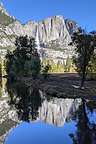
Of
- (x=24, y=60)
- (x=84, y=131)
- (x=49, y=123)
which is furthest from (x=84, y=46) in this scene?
(x=24, y=60)

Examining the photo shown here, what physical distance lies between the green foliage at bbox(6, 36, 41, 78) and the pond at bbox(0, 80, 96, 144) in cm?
7212

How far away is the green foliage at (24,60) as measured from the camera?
147375mm

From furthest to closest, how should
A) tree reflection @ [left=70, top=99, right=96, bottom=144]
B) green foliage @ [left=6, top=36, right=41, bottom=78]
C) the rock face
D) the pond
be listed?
green foliage @ [left=6, top=36, right=41, bottom=78], the rock face, the pond, tree reflection @ [left=70, top=99, right=96, bottom=144]

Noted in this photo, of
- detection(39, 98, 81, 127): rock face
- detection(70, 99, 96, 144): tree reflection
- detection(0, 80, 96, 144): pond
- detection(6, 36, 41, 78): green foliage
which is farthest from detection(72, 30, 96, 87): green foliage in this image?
detection(6, 36, 41, 78): green foliage

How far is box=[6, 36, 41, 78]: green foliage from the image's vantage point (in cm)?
14738

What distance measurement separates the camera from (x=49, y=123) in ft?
175

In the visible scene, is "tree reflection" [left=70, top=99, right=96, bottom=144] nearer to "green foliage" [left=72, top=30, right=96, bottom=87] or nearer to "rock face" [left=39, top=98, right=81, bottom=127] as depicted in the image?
"rock face" [left=39, top=98, right=81, bottom=127]

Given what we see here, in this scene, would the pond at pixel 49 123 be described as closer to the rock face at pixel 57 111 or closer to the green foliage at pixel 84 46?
the rock face at pixel 57 111

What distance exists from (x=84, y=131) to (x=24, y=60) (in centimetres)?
11397

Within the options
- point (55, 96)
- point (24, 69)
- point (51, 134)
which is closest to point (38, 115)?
point (51, 134)

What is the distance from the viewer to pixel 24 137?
42188mm

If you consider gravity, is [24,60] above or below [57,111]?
above

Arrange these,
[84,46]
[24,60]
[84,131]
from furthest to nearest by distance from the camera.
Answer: [24,60], [84,46], [84,131]

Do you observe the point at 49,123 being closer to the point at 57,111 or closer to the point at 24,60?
the point at 57,111
